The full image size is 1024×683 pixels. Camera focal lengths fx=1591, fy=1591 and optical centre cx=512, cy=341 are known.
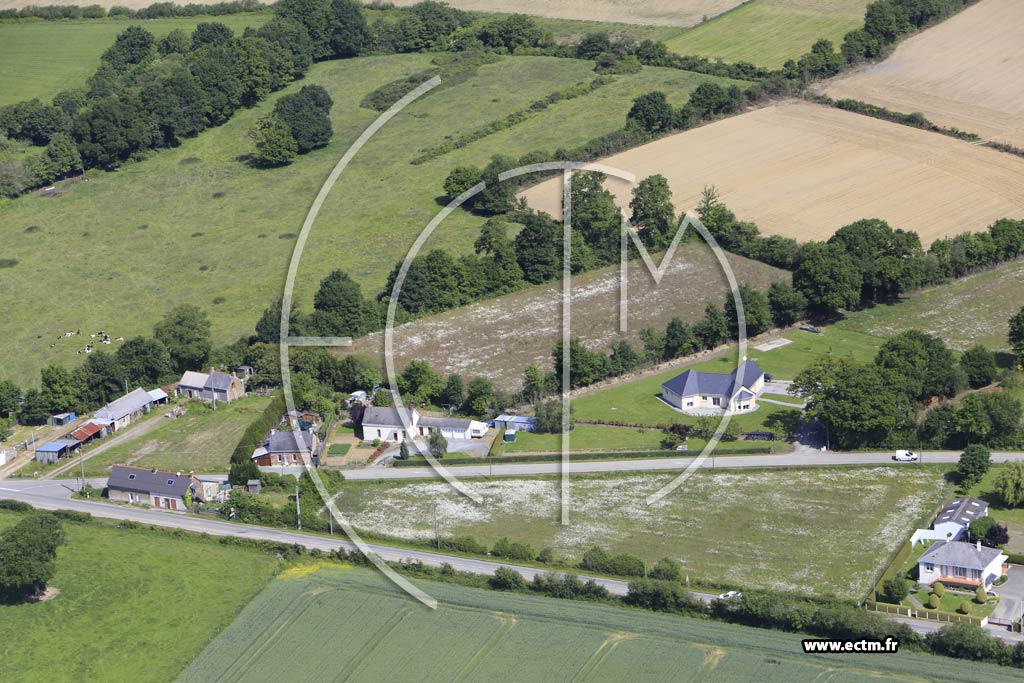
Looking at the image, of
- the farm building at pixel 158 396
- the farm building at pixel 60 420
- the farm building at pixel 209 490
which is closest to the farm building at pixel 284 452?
the farm building at pixel 209 490

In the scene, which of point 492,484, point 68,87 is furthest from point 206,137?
point 492,484

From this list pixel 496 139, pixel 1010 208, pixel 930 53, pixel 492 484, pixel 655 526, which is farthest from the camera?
pixel 930 53

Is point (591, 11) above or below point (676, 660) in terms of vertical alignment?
above

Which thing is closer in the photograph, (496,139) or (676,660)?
(676,660)

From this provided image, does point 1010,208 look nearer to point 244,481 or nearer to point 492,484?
point 492,484

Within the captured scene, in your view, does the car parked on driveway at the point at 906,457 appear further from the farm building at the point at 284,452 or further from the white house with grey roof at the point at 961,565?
the farm building at the point at 284,452

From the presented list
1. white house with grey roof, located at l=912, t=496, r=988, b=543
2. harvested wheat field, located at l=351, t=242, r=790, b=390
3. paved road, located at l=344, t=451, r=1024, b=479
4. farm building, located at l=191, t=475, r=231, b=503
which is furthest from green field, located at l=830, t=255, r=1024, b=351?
farm building, located at l=191, t=475, r=231, b=503

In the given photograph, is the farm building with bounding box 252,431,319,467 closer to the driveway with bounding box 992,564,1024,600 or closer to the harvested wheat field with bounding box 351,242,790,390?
Answer: the harvested wheat field with bounding box 351,242,790,390
